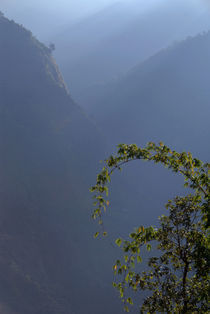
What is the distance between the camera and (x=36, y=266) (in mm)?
51781

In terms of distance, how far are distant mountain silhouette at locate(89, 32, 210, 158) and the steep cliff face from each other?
30.9m

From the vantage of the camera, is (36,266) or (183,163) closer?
(183,163)

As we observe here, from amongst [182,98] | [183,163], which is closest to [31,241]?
[183,163]

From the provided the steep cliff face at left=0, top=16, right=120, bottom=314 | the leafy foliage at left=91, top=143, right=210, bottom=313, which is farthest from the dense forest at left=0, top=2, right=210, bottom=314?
the leafy foliage at left=91, top=143, right=210, bottom=313

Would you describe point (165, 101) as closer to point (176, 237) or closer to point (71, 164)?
point (71, 164)

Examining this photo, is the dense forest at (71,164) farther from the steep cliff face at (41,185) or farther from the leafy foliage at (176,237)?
the leafy foliage at (176,237)

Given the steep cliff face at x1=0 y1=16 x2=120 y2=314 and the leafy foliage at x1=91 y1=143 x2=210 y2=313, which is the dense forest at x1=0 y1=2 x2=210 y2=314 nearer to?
the steep cliff face at x1=0 y1=16 x2=120 y2=314

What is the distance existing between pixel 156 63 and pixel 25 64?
67308 millimetres

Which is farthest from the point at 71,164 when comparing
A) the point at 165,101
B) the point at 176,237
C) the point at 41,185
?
the point at 176,237

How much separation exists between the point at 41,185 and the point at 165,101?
243 feet

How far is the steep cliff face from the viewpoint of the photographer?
47938mm

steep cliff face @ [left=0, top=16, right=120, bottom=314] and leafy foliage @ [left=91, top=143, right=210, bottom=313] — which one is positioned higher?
steep cliff face @ [left=0, top=16, right=120, bottom=314]

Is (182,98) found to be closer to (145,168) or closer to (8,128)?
(145,168)

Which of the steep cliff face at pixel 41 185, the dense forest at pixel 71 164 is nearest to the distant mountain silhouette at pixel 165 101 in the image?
the dense forest at pixel 71 164
